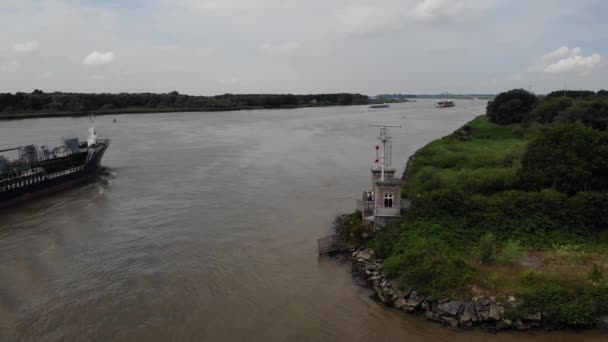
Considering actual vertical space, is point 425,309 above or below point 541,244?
below

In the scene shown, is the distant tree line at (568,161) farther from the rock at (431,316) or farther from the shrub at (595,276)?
the rock at (431,316)

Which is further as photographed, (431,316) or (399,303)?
(399,303)

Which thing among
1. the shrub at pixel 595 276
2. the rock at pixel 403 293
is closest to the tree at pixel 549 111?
the shrub at pixel 595 276

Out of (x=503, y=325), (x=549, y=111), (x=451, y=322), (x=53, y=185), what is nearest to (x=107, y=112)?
(x=53, y=185)

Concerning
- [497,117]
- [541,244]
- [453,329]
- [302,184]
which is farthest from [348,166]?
[497,117]

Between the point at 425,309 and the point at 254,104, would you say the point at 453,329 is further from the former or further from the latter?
the point at 254,104

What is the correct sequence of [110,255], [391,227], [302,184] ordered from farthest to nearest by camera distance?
1. [302,184]
2. [110,255]
3. [391,227]

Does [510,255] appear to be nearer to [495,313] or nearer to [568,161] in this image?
[495,313]
